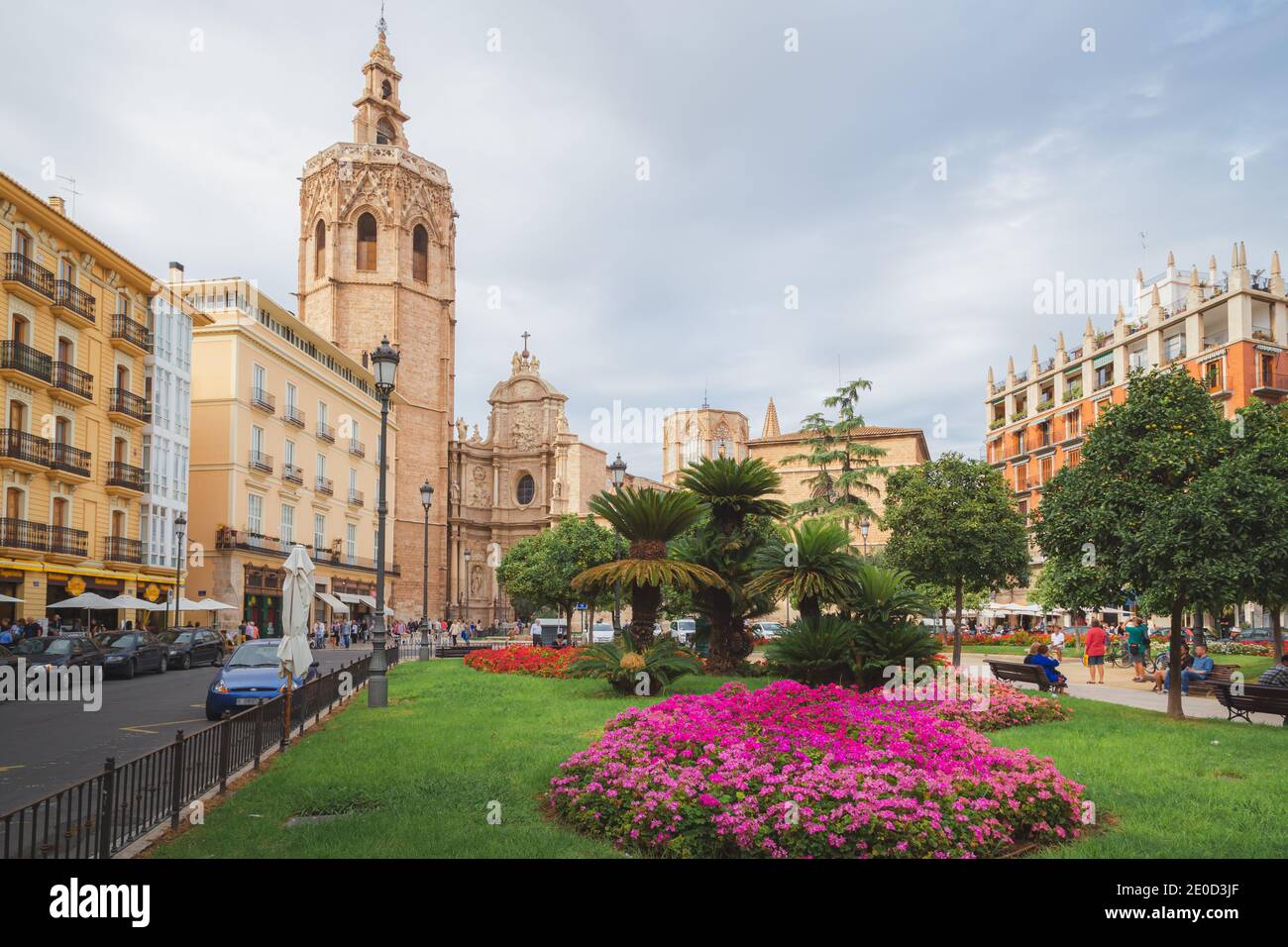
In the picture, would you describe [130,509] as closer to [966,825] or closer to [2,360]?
[2,360]

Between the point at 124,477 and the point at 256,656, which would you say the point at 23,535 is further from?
the point at 256,656

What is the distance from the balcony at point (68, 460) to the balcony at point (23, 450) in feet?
1.18

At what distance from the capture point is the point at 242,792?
9367mm

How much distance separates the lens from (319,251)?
72.2 m

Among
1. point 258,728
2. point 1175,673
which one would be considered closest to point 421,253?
point 1175,673

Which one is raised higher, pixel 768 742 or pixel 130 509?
pixel 130 509

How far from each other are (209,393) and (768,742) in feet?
143

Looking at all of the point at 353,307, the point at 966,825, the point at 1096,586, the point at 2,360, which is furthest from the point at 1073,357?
the point at 966,825

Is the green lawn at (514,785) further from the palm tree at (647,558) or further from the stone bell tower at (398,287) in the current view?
the stone bell tower at (398,287)

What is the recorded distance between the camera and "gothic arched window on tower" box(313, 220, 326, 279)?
71.7m

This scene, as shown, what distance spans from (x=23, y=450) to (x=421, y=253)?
1728 inches

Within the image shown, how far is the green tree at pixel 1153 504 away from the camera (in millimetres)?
14086

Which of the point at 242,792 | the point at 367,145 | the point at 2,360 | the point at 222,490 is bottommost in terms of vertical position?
the point at 242,792

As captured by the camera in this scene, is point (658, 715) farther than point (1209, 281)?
No
